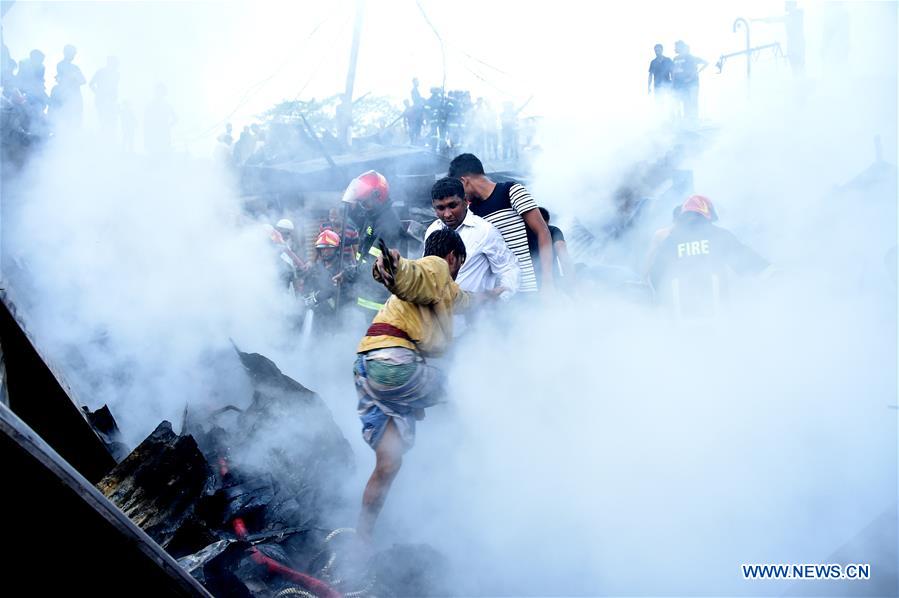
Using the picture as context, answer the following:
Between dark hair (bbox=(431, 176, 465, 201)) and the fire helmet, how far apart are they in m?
1.64

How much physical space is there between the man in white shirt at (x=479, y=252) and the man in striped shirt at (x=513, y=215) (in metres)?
0.25

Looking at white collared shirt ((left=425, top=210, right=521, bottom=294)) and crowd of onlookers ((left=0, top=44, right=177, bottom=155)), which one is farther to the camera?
crowd of onlookers ((left=0, top=44, right=177, bottom=155))

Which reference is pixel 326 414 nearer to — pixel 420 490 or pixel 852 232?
pixel 420 490

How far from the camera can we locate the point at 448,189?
3.74m

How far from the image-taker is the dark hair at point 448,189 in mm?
3748

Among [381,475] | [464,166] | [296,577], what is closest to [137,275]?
[464,166]

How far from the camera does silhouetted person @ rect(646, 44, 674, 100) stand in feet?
33.6

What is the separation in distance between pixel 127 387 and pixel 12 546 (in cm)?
414

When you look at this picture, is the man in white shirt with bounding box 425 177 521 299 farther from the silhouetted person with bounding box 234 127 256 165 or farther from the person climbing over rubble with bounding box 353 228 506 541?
the silhouetted person with bounding box 234 127 256 165

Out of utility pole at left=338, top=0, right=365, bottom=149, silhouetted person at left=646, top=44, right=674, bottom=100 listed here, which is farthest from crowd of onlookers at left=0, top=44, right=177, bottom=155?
silhouetted person at left=646, top=44, right=674, bottom=100

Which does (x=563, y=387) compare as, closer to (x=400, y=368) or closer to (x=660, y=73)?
(x=400, y=368)

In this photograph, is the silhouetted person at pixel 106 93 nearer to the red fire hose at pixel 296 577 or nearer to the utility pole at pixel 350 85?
the utility pole at pixel 350 85

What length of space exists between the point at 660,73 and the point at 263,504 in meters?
9.48

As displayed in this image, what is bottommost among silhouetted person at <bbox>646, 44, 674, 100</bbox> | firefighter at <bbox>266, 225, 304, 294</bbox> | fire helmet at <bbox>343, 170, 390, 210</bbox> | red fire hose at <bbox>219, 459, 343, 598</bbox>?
red fire hose at <bbox>219, 459, 343, 598</bbox>
